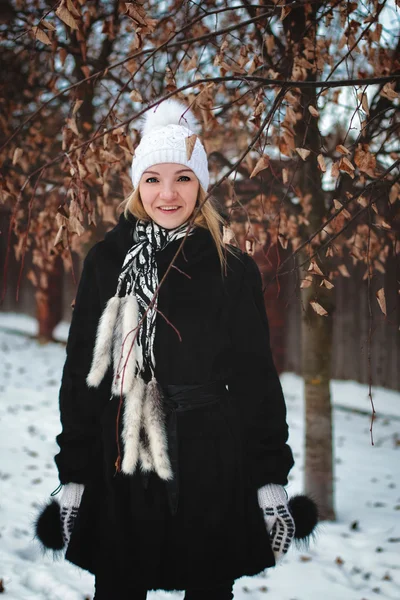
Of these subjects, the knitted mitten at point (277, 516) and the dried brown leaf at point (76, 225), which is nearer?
the knitted mitten at point (277, 516)

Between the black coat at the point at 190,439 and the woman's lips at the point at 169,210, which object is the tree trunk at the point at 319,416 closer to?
the black coat at the point at 190,439

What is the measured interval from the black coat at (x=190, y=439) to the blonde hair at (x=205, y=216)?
0.03m

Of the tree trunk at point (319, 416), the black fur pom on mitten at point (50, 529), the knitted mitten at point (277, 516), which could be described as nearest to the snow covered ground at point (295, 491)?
the tree trunk at point (319, 416)

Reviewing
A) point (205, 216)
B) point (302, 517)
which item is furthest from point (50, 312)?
point (302, 517)

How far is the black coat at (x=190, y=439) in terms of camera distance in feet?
6.38

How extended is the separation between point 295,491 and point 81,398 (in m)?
3.23

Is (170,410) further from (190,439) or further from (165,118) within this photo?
(165,118)

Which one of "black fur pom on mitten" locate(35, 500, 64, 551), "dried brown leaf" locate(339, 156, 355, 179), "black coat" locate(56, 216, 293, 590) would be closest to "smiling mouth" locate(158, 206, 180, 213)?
"black coat" locate(56, 216, 293, 590)

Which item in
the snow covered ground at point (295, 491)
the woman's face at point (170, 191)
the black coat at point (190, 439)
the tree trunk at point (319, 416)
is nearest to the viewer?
the black coat at point (190, 439)

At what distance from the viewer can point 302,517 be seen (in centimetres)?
212

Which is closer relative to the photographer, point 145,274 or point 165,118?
point 145,274

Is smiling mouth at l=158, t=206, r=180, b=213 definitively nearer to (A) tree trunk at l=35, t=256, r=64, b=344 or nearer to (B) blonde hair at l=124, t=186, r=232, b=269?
(B) blonde hair at l=124, t=186, r=232, b=269

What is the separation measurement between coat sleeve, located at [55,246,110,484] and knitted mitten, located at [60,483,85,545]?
0.03 m

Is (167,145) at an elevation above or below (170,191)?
above
